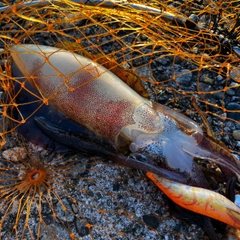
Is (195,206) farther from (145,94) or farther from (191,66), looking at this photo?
(191,66)

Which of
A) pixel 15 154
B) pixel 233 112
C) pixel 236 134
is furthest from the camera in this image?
pixel 233 112

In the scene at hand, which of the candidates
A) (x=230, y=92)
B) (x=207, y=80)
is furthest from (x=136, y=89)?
(x=230, y=92)

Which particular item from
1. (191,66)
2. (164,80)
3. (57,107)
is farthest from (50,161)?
(191,66)

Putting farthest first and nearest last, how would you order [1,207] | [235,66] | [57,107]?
[235,66] < [57,107] < [1,207]

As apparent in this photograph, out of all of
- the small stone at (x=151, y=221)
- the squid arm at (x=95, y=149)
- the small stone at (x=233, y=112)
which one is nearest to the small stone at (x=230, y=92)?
the small stone at (x=233, y=112)

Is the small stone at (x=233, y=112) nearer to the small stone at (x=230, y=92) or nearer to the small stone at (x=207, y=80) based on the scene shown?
the small stone at (x=230, y=92)

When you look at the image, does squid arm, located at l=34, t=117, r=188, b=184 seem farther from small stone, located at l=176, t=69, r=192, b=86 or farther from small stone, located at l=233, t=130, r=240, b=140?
small stone, located at l=176, t=69, r=192, b=86

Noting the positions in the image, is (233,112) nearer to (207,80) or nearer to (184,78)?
(207,80)
